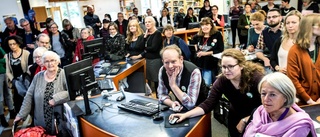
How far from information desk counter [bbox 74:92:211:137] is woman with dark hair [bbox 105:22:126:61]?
2139 mm

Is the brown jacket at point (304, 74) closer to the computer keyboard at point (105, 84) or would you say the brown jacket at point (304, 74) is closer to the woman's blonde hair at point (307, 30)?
the woman's blonde hair at point (307, 30)

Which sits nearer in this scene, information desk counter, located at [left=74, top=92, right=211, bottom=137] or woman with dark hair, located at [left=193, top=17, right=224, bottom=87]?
information desk counter, located at [left=74, top=92, right=211, bottom=137]

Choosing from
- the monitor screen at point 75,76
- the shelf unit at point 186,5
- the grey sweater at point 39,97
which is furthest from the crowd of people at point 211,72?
the shelf unit at point 186,5

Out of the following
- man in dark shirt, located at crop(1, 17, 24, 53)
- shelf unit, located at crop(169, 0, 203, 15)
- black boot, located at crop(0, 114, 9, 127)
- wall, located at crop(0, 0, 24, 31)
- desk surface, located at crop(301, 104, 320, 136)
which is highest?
wall, located at crop(0, 0, 24, 31)

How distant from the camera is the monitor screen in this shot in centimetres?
249

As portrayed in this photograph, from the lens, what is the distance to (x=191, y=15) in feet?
27.9

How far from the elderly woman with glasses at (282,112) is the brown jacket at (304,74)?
0.94 meters

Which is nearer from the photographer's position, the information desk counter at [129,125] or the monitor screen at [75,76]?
the information desk counter at [129,125]

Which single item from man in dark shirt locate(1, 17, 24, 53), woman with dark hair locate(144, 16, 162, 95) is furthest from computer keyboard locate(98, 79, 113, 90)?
man in dark shirt locate(1, 17, 24, 53)

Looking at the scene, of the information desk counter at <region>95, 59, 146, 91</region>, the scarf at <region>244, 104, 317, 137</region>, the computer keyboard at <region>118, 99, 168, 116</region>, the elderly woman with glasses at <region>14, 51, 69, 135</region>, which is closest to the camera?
the scarf at <region>244, 104, 317, 137</region>

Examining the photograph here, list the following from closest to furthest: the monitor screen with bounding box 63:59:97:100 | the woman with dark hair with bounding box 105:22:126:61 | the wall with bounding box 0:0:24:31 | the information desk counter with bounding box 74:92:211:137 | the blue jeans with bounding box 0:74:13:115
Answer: the information desk counter with bounding box 74:92:211:137, the monitor screen with bounding box 63:59:97:100, the blue jeans with bounding box 0:74:13:115, the woman with dark hair with bounding box 105:22:126:61, the wall with bounding box 0:0:24:31

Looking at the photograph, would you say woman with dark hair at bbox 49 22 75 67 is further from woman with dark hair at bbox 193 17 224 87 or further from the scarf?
the scarf

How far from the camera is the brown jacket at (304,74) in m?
2.38

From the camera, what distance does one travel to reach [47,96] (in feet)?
9.25
